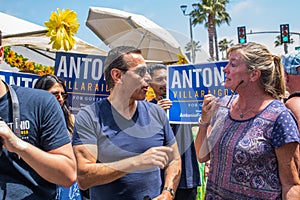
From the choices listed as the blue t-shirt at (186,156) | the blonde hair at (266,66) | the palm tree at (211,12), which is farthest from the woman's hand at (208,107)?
the palm tree at (211,12)

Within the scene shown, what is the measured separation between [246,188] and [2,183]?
45.8 inches

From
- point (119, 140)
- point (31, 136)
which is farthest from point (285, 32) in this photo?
point (31, 136)

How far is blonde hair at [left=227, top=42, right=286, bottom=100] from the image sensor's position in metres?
2.04

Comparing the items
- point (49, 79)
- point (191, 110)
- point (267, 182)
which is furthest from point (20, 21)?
point (267, 182)

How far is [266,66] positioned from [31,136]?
4.20 feet

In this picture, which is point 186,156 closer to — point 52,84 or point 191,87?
point 191,87

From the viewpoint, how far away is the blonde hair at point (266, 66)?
2045 mm

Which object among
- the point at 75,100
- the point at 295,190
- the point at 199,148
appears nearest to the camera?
the point at 295,190

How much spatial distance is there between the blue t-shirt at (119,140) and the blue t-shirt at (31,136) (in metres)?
0.41

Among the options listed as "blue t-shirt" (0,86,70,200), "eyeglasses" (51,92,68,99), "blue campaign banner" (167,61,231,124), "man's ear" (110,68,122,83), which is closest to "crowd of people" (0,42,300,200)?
"man's ear" (110,68,122,83)

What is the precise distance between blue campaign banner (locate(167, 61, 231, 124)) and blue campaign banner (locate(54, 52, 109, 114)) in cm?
57

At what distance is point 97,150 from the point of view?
1.94m

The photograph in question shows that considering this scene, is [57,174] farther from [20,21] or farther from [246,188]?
[20,21]

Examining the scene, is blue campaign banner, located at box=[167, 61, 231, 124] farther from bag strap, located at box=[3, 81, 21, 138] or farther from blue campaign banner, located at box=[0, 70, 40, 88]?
bag strap, located at box=[3, 81, 21, 138]
